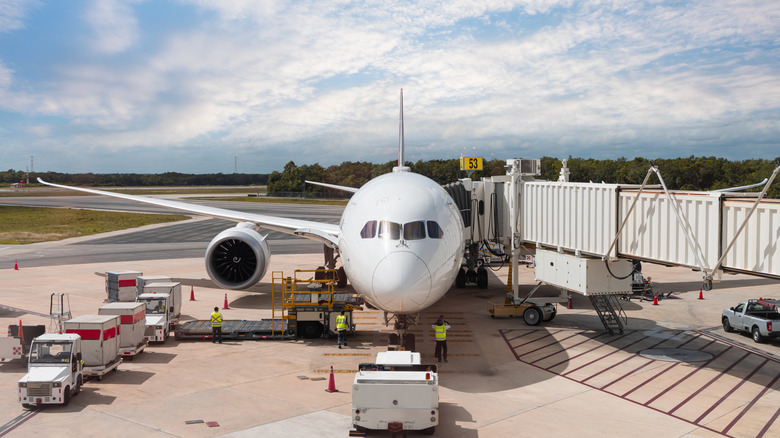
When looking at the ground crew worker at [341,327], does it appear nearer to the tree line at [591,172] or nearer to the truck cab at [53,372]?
the truck cab at [53,372]

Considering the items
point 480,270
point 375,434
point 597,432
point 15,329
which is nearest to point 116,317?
point 15,329

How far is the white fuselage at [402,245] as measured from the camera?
14852 millimetres

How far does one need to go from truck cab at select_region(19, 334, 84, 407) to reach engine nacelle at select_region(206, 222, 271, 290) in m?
11.4

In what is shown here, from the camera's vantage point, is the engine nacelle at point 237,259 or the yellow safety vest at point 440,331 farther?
the engine nacelle at point 237,259

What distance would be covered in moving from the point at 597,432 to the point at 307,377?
741 centimetres

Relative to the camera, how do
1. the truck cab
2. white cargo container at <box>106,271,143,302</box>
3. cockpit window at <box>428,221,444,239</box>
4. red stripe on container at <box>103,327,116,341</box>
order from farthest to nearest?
white cargo container at <box>106,271,143,302</box>
red stripe on container at <box>103,327,116,341</box>
cockpit window at <box>428,221,444,239</box>
the truck cab

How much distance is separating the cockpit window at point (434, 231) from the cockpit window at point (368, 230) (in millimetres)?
1429

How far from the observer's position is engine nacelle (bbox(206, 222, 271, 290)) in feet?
87.9

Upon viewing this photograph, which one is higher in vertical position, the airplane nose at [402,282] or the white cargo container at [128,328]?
the airplane nose at [402,282]

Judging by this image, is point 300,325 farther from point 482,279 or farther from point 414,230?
point 482,279

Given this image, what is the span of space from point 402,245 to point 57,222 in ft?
227

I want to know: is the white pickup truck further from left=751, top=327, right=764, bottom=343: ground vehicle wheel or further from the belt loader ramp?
the belt loader ramp

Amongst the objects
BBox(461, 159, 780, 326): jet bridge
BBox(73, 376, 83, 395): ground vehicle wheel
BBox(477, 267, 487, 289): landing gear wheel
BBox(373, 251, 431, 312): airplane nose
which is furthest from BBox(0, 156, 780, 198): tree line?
BBox(73, 376, 83, 395): ground vehicle wheel

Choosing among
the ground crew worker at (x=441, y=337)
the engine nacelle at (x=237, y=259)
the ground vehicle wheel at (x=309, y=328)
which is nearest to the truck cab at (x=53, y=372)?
the ground vehicle wheel at (x=309, y=328)
